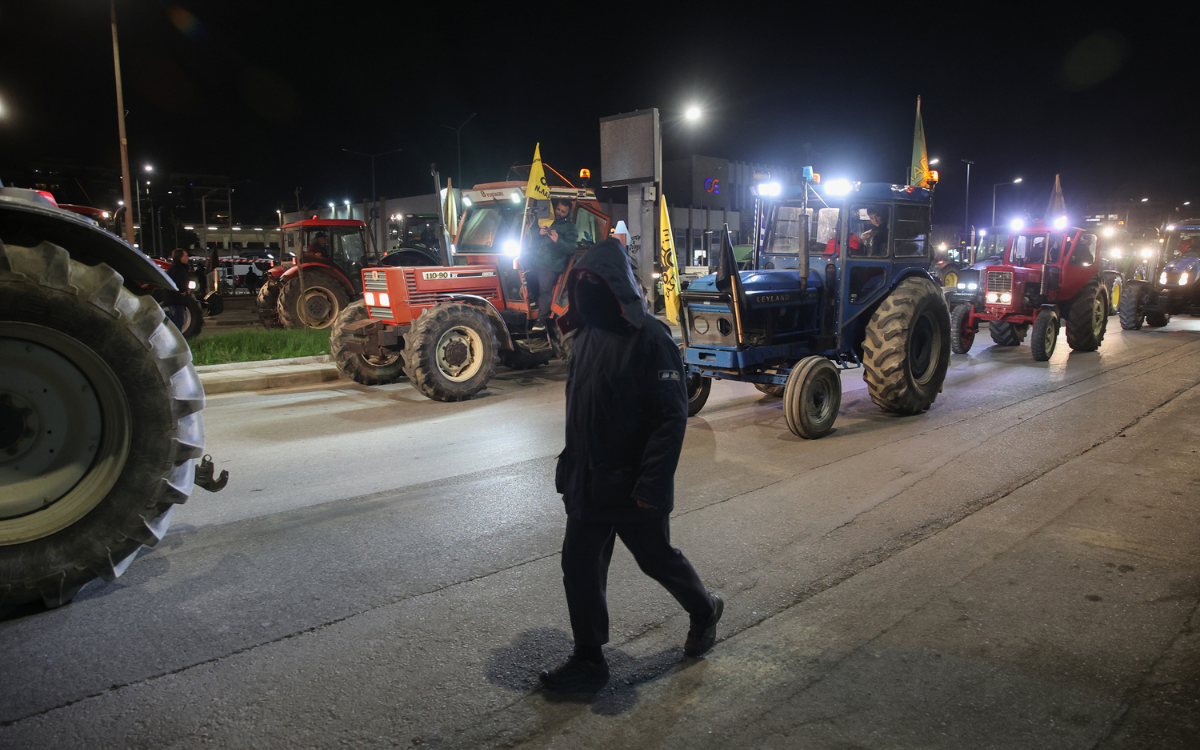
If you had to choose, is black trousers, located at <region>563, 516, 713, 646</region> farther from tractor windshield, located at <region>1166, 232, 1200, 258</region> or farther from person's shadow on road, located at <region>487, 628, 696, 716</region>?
tractor windshield, located at <region>1166, 232, 1200, 258</region>

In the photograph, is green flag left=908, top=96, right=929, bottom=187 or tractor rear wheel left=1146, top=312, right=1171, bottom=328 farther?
tractor rear wheel left=1146, top=312, right=1171, bottom=328

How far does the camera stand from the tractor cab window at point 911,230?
871 centimetres

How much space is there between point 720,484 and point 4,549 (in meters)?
4.53

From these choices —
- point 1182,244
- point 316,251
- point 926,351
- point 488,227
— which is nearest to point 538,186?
point 488,227

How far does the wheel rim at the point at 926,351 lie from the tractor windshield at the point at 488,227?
19.5ft

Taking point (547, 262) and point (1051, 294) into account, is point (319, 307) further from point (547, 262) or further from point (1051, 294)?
point (1051, 294)

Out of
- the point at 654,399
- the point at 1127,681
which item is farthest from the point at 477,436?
the point at 1127,681

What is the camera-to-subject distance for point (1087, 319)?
14.9 m

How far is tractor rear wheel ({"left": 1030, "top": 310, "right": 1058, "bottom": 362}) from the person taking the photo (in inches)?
539

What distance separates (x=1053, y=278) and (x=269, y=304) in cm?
1741

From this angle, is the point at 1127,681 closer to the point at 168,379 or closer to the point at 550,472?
the point at 550,472

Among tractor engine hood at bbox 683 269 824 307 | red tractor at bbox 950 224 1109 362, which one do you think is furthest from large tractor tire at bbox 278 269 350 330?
red tractor at bbox 950 224 1109 362

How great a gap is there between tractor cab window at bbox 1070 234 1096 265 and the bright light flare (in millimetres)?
9929

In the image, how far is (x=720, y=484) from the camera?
6.11 metres
